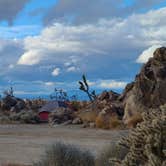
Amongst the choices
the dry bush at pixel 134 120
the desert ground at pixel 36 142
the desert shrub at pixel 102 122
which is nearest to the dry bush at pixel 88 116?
the desert shrub at pixel 102 122

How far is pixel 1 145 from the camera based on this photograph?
2683cm

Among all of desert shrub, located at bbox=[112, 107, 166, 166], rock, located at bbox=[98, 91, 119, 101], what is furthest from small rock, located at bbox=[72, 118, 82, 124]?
desert shrub, located at bbox=[112, 107, 166, 166]

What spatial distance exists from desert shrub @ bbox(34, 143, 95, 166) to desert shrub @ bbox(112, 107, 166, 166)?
499 cm

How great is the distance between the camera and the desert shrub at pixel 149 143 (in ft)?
25.2

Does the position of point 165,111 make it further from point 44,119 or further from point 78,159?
point 44,119

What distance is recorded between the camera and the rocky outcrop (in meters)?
36.8

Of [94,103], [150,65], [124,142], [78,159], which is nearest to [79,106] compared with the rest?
[94,103]

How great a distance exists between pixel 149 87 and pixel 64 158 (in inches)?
977

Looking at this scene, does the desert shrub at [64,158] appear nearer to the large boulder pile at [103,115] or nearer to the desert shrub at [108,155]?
the desert shrub at [108,155]

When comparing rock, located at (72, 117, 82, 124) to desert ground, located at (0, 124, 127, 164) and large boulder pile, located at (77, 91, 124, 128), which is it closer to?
large boulder pile, located at (77, 91, 124, 128)

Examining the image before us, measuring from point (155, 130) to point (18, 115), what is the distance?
132ft

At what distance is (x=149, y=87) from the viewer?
37906 millimetres

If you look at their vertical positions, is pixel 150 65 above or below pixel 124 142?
above

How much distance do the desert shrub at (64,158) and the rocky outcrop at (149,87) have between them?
22156 millimetres
